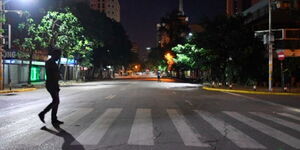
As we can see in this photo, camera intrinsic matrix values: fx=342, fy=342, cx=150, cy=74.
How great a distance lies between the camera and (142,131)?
9.03 m

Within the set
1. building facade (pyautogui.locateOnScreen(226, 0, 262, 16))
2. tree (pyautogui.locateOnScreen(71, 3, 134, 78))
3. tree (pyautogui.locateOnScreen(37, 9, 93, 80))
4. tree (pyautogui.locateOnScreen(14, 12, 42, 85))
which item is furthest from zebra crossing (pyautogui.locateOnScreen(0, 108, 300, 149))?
building facade (pyautogui.locateOnScreen(226, 0, 262, 16))

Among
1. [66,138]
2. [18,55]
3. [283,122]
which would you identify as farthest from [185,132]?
[18,55]

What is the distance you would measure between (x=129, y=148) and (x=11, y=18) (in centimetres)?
3750

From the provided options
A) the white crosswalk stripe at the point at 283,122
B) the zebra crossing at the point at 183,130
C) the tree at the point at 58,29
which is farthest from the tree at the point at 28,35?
the white crosswalk stripe at the point at 283,122

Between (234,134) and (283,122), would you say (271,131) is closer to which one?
(234,134)

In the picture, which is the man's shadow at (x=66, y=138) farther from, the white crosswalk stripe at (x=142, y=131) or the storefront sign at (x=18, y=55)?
the storefront sign at (x=18, y=55)

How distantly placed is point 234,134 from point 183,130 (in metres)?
1.35

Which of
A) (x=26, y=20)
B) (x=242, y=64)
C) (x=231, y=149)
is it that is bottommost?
(x=231, y=149)

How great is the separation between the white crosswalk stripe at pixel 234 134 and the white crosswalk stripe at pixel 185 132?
788 mm

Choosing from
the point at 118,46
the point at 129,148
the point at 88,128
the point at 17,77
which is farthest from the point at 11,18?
the point at 118,46

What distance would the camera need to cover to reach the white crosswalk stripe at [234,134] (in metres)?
7.53

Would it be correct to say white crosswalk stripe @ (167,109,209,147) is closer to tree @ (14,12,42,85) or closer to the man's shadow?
the man's shadow

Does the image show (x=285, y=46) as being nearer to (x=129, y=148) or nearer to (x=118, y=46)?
(x=129, y=148)

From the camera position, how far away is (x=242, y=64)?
3694 centimetres
